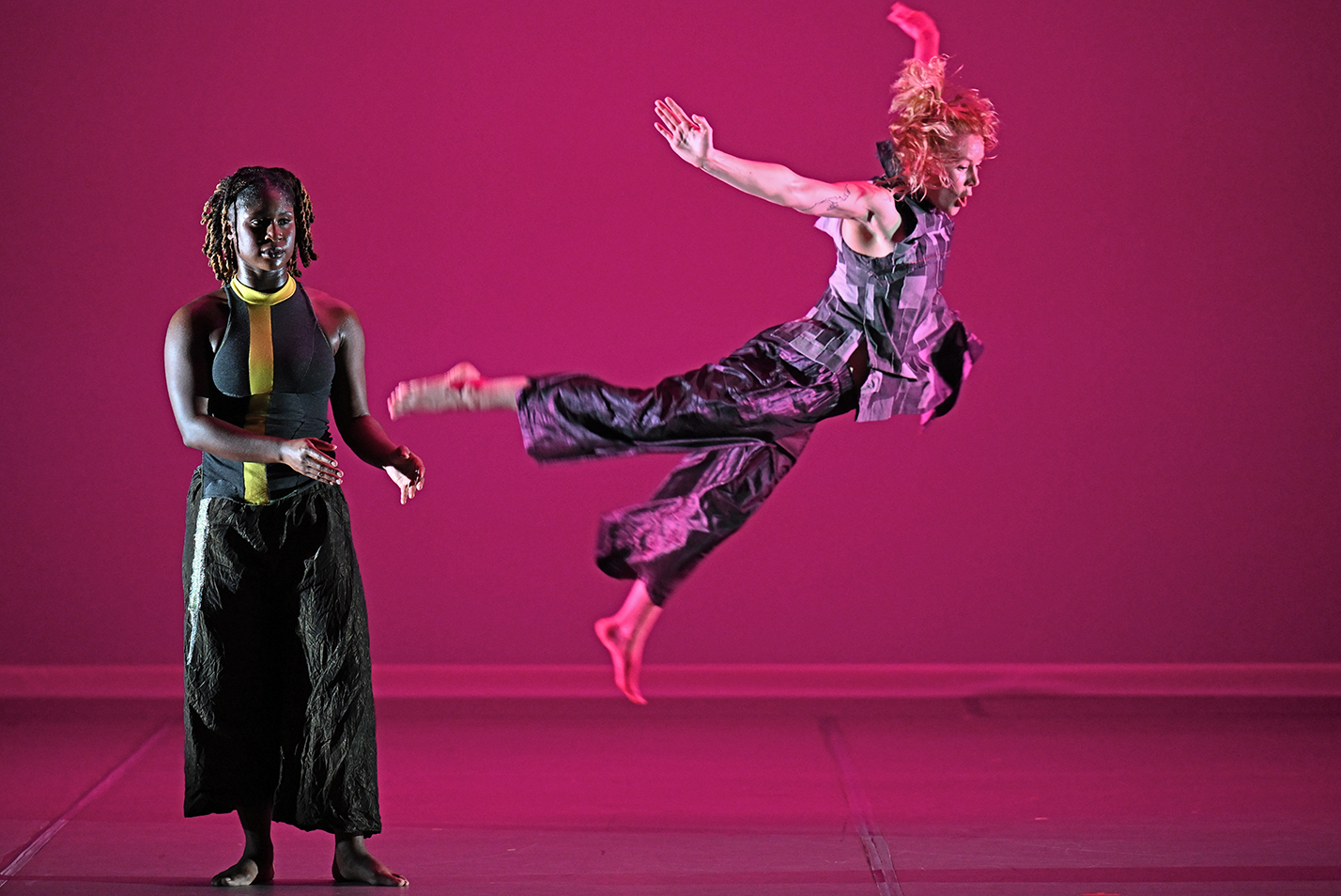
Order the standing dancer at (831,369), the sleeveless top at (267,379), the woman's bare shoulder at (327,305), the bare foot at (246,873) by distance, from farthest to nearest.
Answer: the bare foot at (246,873) < the woman's bare shoulder at (327,305) < the sleeveless top at (267,379) < the standing dancer at (831,369)

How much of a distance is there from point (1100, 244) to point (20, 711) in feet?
13.7

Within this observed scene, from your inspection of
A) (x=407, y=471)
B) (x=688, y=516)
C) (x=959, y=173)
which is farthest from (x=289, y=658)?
(x=959, y=173)

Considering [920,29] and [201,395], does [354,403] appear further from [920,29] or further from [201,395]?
[920,29]

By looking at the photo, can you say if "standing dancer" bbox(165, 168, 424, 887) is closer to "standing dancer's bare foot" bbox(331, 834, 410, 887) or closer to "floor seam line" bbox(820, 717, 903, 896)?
"standing dancer's bare foot" bbox(331, 834, 410, 887)

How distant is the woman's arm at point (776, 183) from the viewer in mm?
2777

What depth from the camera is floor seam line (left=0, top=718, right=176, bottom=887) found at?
3.62 metres

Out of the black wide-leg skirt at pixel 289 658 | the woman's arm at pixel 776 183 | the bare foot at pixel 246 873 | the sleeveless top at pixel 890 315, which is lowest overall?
the bare foot at pixel 246 873

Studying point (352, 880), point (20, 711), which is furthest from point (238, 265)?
point (20, 711)

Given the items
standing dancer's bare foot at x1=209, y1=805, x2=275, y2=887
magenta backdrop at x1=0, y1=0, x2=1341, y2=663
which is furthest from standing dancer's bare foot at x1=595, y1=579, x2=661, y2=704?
magenta backdrop at x1=0, y1=0, x2=1341, y2=663

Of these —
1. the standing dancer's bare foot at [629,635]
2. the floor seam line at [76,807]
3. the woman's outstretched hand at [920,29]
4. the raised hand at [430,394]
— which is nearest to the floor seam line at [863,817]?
the standing dancer's bare foot at [629,635]

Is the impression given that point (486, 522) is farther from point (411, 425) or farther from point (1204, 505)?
point (1204, 505)

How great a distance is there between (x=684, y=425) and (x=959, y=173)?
0.76 metres

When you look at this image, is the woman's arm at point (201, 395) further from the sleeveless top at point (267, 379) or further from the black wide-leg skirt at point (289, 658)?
the black wide-leg skirt at point (289, 658)

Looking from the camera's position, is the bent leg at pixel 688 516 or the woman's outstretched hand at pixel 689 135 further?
the bent leg at pixel 688 516
